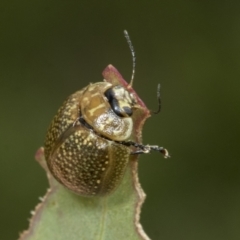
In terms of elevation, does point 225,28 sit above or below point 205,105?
above

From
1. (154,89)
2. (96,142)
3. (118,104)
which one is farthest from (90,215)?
(154,89)

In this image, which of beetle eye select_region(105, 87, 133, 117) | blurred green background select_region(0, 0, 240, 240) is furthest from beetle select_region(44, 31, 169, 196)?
blurred green background select_region(0, 0, 240, 240)

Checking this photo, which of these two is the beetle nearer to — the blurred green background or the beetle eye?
the beetle eye

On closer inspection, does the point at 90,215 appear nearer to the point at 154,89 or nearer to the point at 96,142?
the point at 96,142

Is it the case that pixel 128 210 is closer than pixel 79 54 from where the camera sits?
Yes

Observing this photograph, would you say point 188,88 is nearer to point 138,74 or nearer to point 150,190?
point 138,74

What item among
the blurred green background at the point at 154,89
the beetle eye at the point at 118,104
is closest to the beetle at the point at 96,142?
the beetle eye at the point at 118,104

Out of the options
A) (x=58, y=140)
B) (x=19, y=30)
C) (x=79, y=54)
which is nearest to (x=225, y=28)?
(x=79, y=54)
